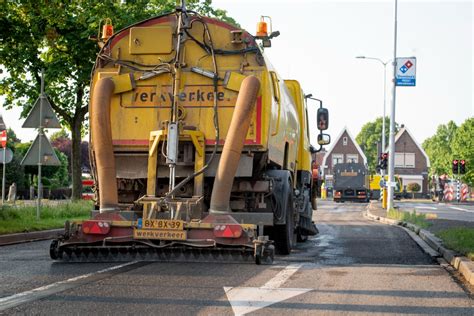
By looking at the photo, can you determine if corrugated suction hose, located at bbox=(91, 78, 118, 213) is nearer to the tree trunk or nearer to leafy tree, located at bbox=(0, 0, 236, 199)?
leafy tree, located at bbox=(0, 0, 236, 199)

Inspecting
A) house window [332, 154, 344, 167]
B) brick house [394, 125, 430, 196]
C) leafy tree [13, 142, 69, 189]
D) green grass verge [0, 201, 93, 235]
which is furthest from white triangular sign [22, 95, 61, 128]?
brick house [394, 125, 430, 196]

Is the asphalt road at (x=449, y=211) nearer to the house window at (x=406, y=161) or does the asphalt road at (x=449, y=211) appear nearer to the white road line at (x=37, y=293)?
the white road line at (x=37, y=293)

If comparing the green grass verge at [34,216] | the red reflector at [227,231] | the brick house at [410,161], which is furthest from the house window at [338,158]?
the red reflector at [227,231]

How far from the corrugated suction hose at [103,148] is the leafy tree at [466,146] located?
79180mm

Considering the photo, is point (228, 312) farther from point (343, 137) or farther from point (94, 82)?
point (343, 137)

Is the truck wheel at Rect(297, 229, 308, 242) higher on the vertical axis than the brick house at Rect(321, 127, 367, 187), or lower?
lower

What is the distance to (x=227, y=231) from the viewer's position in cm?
884

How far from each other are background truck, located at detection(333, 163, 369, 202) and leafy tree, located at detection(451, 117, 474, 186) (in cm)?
2905

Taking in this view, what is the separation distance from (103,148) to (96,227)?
3.78ft

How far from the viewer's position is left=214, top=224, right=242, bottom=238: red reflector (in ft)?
28.9

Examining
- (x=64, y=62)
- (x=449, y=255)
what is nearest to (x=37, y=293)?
(x=449, y=255)

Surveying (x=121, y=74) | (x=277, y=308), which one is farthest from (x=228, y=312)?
(x=121, y=74)

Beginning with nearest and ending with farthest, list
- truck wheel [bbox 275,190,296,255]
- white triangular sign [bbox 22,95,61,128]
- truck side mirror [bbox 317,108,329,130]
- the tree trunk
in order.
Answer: truck wheel [bbox 275,190,296,255], white triangular sign [bbox 22,95,61,128], truck side mirror [bbox 317,108,329,130], the tree trunk

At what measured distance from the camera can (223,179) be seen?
929cm
